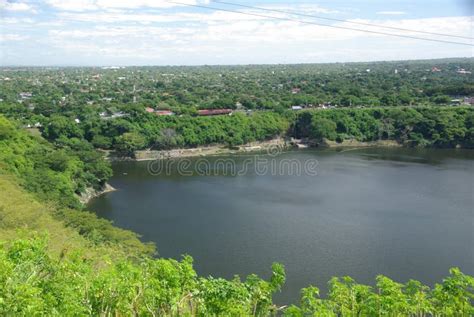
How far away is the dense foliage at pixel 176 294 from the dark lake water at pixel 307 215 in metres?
3.60

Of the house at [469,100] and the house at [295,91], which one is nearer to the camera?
the house at [469,100]

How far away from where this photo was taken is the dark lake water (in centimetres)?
858

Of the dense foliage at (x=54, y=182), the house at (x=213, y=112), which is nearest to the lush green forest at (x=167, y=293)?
the dense foliage at (x=54, y=182)

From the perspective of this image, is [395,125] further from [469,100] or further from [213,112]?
[213,112]

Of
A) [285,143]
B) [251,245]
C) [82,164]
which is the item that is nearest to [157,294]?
[251,245]

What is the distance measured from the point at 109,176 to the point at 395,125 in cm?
1451

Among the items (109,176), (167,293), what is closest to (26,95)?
(109,176)

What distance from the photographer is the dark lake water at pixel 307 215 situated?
28.1 feet

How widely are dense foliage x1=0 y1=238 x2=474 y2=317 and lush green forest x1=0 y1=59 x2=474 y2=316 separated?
10mm

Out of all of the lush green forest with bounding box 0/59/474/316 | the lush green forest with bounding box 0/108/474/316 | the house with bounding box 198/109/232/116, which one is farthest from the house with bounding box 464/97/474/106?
the lush green forest with bounding box 0/108/474/316

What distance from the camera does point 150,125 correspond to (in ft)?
65.7

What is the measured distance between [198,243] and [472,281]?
6388 mm

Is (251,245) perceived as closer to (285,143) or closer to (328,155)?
(328,155)

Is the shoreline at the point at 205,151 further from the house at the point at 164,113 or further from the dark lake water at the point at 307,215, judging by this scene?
the house at the point at 164,113
